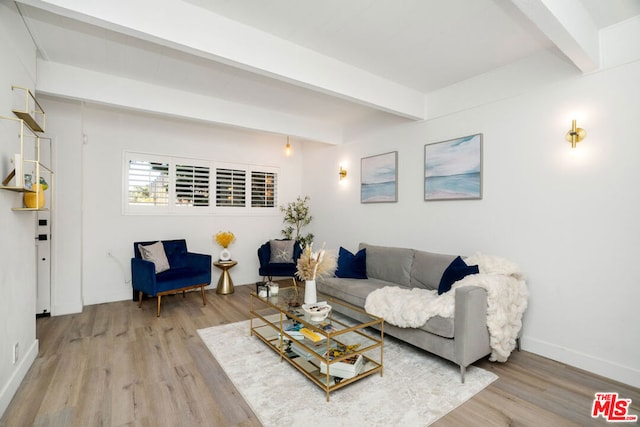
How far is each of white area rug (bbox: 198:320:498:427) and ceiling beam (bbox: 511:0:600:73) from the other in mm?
2498

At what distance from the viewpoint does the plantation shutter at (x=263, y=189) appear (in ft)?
18.6

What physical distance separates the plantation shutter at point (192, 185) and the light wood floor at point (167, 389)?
2.23 m

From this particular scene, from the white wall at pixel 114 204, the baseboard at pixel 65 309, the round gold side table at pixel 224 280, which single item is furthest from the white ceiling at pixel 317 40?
the baseboard at pixel 65 309

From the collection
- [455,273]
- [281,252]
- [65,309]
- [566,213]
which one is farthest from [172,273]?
[566,213]

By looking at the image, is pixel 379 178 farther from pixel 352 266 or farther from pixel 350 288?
pixel 350 288

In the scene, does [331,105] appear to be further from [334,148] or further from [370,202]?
[370,202]

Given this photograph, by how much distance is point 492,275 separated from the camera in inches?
107

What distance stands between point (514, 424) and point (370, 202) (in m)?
3.09

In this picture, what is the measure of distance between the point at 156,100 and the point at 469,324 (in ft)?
12.8

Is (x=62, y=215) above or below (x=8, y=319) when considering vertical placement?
above

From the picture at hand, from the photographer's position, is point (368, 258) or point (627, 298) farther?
point (368, 258)

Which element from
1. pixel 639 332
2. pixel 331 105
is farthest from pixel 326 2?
pixel 639 332

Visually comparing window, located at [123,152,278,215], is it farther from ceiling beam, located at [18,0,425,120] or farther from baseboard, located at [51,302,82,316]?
ceiling beam, located at [18,0,425,120]

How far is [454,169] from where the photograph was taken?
11.4ft
